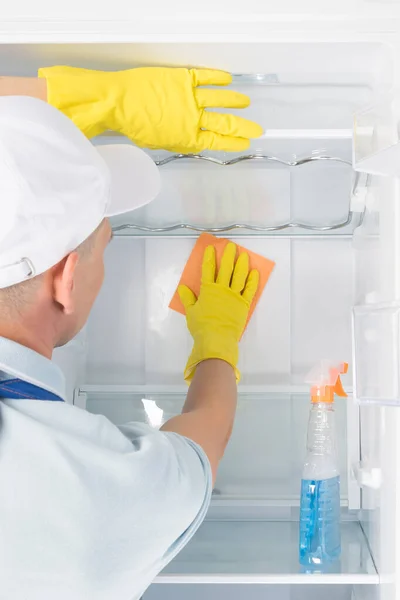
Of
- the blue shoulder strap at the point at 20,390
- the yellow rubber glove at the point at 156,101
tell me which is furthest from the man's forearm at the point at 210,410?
the yellow rubber glove at the point at 156,101

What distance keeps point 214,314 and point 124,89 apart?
44 centimetres

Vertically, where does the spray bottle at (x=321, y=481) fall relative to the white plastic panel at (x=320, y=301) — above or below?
below

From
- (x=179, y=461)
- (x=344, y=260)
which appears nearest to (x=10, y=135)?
(x=179, y=461)

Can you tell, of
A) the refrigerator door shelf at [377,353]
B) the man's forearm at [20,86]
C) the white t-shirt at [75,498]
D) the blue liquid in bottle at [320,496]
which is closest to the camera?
the white t-shirt at [75,498]

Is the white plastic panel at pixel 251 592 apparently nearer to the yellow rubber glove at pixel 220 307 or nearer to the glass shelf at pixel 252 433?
the glass shelf at pixel 252 433

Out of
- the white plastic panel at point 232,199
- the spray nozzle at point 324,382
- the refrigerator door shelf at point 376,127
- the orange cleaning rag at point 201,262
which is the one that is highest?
the white plastic panel at point 232,199

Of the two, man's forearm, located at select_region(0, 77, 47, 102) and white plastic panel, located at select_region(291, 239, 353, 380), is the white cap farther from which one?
white plastic panel, located at select_region(291, 239, 353, 380)

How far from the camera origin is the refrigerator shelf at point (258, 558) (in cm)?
109

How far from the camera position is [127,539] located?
2.53 ft

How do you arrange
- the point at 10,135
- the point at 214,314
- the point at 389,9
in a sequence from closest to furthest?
the point at 10,135
the point at 389,9
the point at 214,314

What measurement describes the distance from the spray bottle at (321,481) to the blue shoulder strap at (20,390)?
1.80 feet

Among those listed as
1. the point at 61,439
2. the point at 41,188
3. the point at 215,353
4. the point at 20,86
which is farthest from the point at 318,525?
the point at 20,86

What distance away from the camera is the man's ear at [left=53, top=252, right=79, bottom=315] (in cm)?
82

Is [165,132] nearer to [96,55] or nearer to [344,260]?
[96,55]
